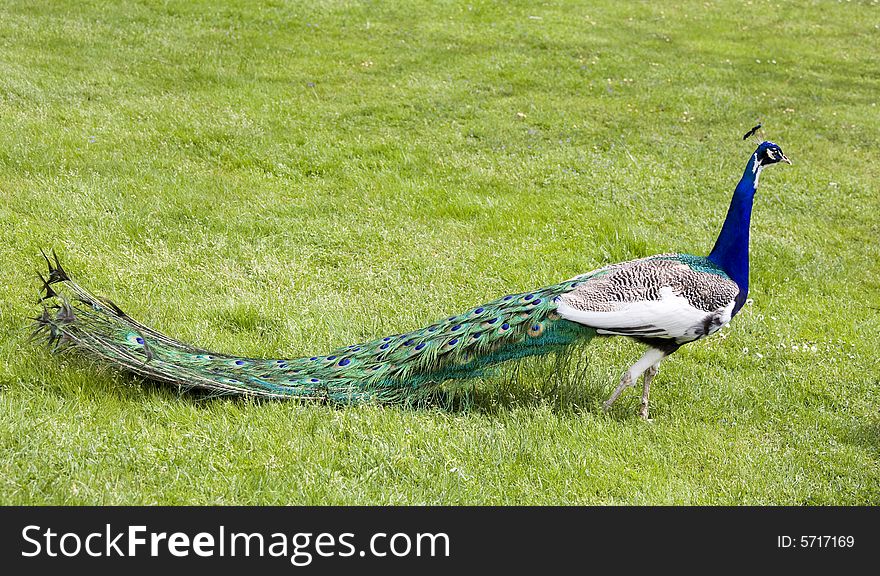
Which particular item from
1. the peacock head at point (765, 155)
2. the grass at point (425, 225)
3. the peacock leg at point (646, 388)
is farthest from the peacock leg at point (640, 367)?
the peacock head at point (765, 155)

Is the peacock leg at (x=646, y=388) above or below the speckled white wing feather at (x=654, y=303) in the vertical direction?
below

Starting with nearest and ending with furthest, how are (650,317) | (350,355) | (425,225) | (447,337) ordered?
1. (650,317)
2. (447,337)
3. (350,355)
4. (425,225)

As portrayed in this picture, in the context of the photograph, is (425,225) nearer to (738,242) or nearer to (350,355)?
(350,355)

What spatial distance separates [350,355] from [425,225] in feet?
11.8

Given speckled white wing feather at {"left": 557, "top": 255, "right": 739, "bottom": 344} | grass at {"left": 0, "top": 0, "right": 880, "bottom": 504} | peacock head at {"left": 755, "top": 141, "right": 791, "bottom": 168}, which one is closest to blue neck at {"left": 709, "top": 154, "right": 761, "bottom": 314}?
speckled white wing feather at {"left": 557, "top": 255, "right": 739, "bottom": 344}

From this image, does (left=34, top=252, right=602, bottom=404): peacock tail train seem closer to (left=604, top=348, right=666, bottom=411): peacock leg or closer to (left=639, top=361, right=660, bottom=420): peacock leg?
(left=604, top=348, right=666, bottom=411): peacock leg

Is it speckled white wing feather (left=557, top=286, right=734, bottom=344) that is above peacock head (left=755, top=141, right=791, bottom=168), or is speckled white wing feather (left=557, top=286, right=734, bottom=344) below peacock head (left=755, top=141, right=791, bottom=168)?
below

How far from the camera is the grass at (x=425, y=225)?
495cm

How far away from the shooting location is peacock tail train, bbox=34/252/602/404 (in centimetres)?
527

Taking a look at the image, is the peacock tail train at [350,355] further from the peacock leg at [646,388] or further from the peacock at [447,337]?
the peacock leg at [646,388]

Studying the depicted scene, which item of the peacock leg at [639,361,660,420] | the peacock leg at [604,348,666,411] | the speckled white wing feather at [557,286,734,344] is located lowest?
the peacock leg at [639,361,660,420]

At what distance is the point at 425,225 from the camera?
9.01 m

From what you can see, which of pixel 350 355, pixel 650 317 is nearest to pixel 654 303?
pixel 650 317

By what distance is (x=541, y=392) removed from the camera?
580cm
